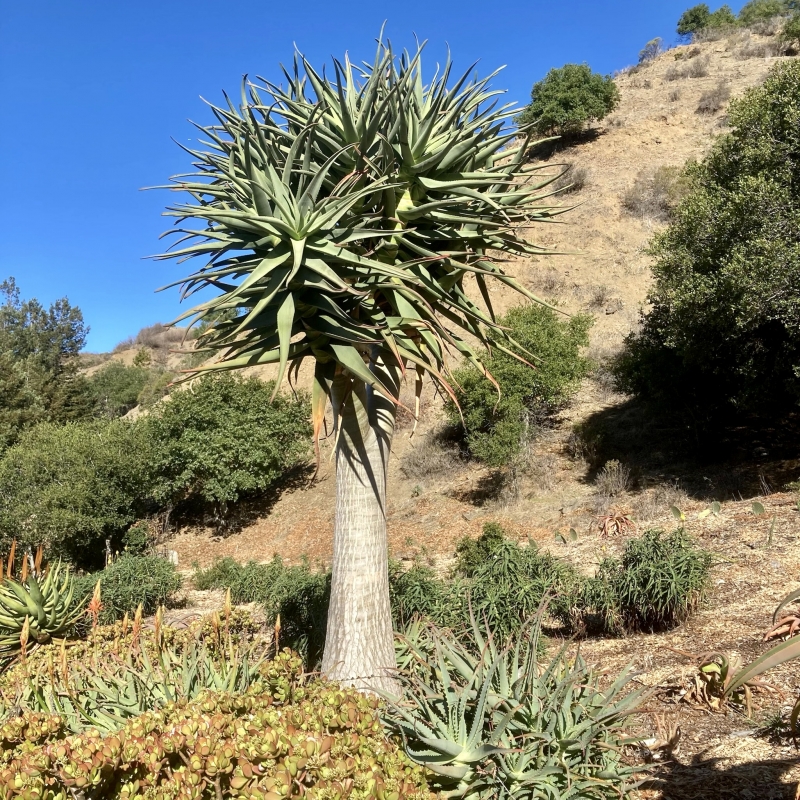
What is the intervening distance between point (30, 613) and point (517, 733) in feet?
22.4

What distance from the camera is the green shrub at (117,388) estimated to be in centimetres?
4066

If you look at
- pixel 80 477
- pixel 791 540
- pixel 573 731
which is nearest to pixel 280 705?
pixel 573 731

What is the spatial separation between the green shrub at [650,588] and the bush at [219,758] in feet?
14.9

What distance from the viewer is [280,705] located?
12.6 ft

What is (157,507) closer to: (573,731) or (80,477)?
(80,477)

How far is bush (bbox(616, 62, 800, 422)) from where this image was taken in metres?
11.4

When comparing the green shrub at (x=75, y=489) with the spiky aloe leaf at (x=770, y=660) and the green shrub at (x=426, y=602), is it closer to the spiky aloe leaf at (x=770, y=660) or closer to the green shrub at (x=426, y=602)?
the green shrub at (x=426, y=602)

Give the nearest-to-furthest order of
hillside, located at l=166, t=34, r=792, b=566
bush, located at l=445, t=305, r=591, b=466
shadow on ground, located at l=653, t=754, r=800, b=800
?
1. shadow on ground, located at l=653, t=754, r=800, b=800
2. hillside, located at l=166, t=34, r=792, b=566
3. bush, located at l=445, t=305, r=591, b=466

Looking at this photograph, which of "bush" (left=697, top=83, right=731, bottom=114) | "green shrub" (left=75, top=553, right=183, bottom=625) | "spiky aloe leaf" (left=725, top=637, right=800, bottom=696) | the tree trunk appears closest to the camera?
"spiky aloe leaf" (left=725, top=637, right=800, bottom=696)

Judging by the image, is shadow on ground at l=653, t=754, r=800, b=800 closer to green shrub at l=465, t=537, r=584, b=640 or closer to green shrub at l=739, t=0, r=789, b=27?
green shrub at l=465, t=537, r=584, b=640

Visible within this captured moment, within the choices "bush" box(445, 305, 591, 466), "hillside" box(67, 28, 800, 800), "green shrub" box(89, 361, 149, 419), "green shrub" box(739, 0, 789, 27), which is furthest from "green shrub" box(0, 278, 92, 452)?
"green shrub" box(739, 0, 789, 27)

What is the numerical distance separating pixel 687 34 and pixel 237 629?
5903 centimetres

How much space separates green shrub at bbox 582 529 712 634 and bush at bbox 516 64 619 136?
112 feet

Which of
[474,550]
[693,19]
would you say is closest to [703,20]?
[693,19]
